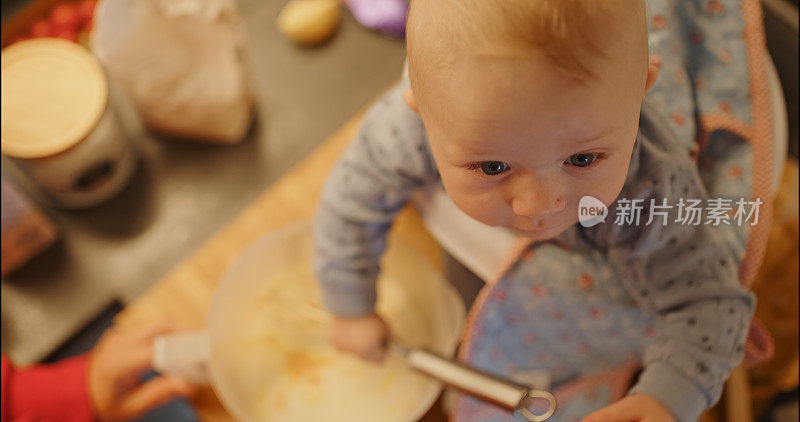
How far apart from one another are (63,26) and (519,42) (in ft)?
1.76

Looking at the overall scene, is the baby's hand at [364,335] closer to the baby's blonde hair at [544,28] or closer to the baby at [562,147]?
Result: the baby at [562,147]

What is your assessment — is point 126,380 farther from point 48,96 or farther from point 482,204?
point 482,204

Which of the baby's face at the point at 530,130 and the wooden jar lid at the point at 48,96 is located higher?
the baby's face at the point at 530,130

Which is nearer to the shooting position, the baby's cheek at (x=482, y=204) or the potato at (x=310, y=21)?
the baby's cheek at (x=482, y=204)

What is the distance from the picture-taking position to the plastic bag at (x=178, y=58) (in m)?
0.56

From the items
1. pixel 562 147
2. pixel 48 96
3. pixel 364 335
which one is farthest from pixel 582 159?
pixel 48 96

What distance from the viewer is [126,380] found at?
0.56 metres

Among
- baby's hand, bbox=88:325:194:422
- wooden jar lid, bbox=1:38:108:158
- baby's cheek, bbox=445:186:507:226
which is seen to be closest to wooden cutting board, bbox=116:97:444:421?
baby's hand, bbox=88:325:194:422

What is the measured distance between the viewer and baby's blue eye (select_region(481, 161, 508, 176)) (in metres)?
0.28

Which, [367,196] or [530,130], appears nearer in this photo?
[530,130]

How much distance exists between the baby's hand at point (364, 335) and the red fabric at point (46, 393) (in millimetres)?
198

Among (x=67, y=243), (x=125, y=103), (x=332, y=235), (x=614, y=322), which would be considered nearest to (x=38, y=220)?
(x=67, y=243)

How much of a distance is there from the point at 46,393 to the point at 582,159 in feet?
1.43

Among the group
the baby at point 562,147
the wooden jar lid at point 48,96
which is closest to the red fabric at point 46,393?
the wooden jar lid at point 48,96
